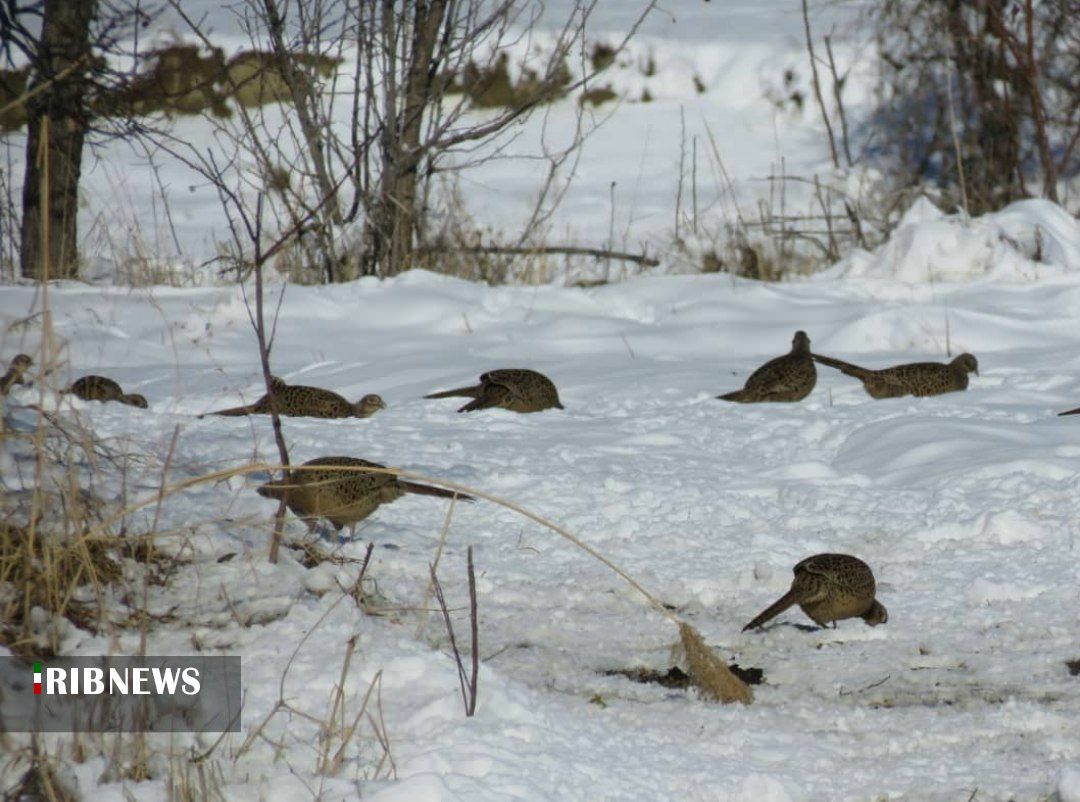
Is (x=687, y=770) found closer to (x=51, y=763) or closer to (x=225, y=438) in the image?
(x=51, y=763)

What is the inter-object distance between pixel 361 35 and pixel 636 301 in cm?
253

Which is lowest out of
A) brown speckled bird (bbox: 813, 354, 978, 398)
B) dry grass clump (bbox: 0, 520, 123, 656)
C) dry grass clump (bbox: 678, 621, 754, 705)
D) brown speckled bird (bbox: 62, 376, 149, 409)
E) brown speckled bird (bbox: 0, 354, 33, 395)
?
dry grass clump (bbox: 678, 621, 754, 705)

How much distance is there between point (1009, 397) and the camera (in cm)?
652

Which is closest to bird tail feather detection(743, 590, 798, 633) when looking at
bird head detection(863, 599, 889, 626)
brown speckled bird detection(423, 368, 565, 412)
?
bird head detection(863, 599, 889, 626)

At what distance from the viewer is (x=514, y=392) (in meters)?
6.37

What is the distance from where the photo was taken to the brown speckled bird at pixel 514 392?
6379 millimetres

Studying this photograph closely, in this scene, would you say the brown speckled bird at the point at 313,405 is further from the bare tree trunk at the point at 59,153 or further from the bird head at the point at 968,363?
the bare tree trunk at the point at 59,153

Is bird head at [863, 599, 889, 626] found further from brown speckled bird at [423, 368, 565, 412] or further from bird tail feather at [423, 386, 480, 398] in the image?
bird tail feather at [423, 386, 480, 398]

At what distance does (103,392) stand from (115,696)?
358 centimetres

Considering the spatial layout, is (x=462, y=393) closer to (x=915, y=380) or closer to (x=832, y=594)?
(x=915, y=380)

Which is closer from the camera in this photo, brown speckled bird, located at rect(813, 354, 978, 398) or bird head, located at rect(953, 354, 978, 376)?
brown speckled bird, located at rect(813, 354, 978, 398)

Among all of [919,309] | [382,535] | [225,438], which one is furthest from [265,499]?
[919,309]

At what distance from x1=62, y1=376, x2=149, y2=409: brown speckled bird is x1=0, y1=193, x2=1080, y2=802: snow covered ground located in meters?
0.14

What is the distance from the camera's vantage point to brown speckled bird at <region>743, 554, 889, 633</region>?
3930 millimetres
